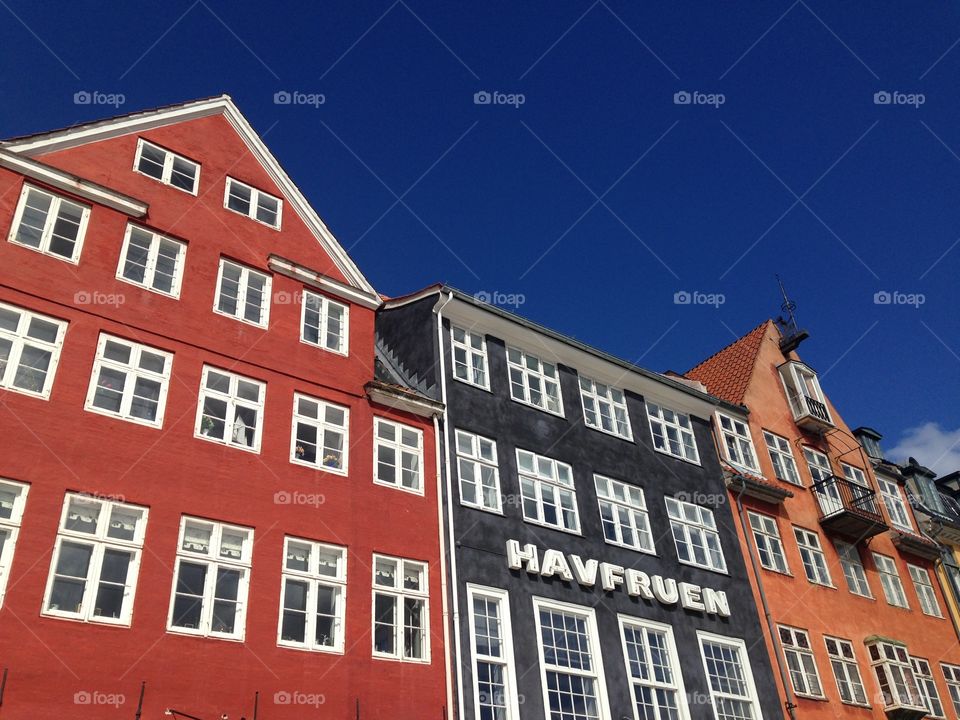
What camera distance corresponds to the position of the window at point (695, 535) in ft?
93.7

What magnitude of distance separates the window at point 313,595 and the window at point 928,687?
2309 cm

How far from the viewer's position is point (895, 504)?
40.2 meters

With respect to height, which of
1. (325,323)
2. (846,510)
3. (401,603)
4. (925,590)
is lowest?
(401,603)

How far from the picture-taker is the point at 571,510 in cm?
2614

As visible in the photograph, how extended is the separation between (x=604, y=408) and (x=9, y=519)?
18334 millimetres

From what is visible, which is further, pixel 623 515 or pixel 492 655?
pixel 623 515

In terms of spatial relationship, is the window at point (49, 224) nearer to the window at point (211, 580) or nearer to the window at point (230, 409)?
the window at point (230, 409)

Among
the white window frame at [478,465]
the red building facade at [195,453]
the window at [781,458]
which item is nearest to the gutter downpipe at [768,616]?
the window at [781,458]

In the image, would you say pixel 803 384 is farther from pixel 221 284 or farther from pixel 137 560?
pixel 137 560

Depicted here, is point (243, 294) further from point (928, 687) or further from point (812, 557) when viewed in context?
point (928, 687)

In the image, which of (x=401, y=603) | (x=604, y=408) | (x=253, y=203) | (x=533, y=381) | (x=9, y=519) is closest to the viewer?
(x=9, y=519)

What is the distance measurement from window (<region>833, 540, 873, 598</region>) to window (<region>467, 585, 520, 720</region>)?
17.1 metres

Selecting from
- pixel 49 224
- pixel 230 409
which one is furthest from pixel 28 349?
pixel 230 409

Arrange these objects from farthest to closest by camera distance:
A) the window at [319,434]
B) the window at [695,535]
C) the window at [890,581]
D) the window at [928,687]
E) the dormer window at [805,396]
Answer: the dormer window at [805,396] → the window at [890,581] → the window at [928,687] → the window at [695,535] → the window at [319,434]
